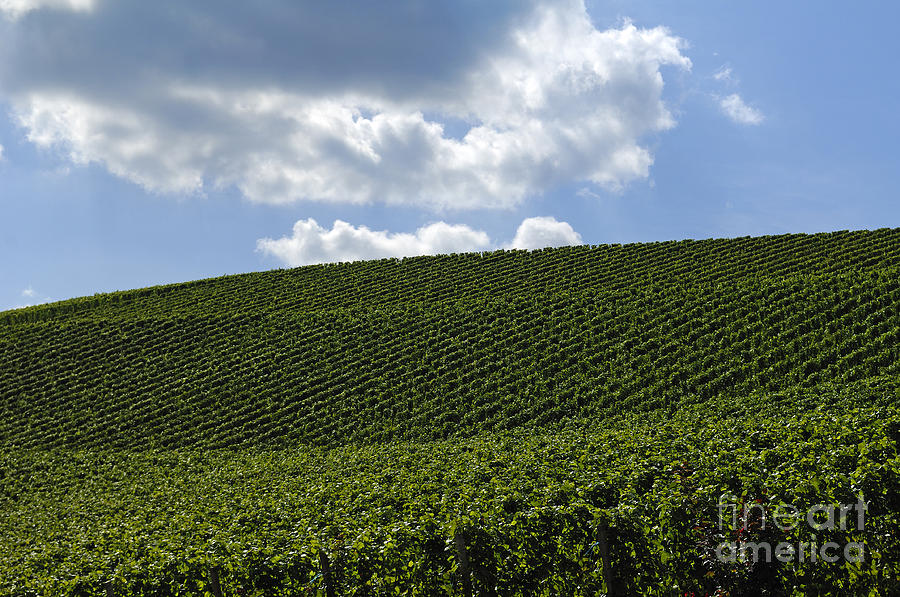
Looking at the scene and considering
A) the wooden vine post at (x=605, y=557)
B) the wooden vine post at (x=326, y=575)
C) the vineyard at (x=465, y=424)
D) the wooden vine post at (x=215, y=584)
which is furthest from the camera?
the wooden vine post at (x=215, y=584)

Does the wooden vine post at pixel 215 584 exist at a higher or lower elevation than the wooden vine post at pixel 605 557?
lower

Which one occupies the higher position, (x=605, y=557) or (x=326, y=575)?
(x=605, y=557)

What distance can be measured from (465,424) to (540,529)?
1409 centimetres

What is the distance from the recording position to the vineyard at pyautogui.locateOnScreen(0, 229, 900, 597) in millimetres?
6129

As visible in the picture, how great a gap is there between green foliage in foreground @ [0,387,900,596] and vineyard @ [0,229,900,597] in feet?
0.13

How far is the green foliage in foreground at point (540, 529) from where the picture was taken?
18.3 ft

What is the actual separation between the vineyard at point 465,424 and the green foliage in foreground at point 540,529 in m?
0.04
